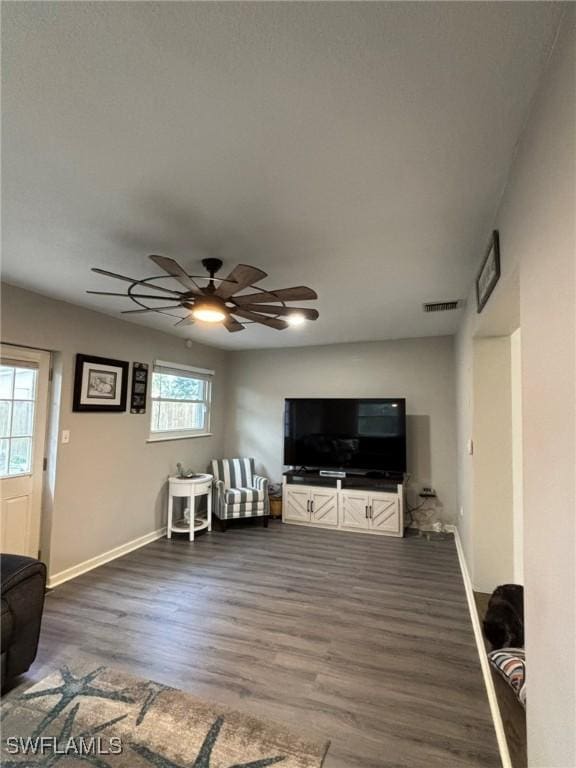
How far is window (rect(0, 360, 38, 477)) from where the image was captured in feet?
9.99

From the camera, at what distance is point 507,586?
248cm

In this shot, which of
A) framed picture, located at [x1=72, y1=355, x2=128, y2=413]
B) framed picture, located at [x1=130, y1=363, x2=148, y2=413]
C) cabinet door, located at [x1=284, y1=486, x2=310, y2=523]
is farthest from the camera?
cabinet door, located at [x1=284, y1=486, x2=310, y2=523]

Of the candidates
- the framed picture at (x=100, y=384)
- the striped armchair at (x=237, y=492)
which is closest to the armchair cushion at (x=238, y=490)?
the striped armchair at (x=237, y=492)

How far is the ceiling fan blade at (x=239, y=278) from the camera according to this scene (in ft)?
6.26

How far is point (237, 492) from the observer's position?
4852 mm

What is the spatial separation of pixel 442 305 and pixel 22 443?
13.0 feet

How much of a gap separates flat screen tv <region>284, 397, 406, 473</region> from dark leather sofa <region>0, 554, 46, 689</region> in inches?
139

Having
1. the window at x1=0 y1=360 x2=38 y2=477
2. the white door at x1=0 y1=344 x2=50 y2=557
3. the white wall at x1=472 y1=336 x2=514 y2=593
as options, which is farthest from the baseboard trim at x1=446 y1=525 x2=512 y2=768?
the window at x1=0 y1=360 x2=38 y2=477

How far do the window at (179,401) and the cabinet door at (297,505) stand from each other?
5.28 feet

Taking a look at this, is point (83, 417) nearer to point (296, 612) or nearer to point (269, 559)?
point (269, 559)

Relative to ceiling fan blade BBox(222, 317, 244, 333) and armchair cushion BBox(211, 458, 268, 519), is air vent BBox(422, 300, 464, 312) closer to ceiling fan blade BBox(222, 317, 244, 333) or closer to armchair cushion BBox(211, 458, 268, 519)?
ceiling fan blade BBox(222, 317, 244, 333)

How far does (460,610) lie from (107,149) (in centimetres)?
368

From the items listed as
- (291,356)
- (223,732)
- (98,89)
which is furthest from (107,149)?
(291,356)

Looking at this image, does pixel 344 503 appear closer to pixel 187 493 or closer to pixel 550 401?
pixel 187 493
